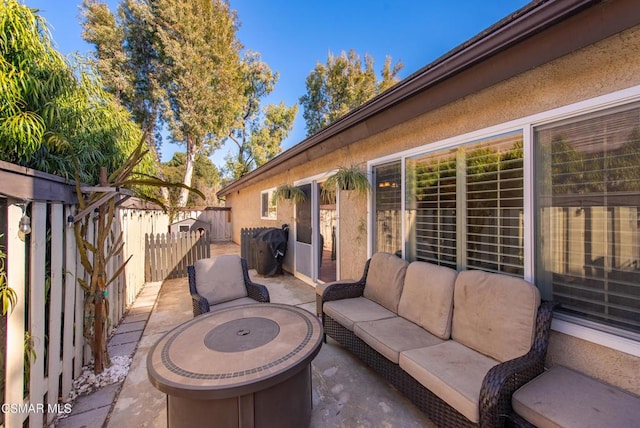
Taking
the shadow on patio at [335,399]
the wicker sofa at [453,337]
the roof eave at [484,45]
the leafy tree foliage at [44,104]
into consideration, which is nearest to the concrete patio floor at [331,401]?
the shadow on patio at [335,399]

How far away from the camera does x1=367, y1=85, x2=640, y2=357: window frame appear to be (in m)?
1.93

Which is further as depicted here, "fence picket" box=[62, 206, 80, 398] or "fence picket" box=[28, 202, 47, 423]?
"fence picket" box=[62, 206, 80, 398]

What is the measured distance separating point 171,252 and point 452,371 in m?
6.82

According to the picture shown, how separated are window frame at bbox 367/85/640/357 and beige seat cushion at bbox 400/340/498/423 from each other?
71cm

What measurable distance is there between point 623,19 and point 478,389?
2.56 m

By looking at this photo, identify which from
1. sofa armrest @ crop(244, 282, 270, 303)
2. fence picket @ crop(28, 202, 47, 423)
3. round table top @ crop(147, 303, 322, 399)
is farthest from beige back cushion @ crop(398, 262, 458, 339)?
fence picket @ crop(28, 202, 47, 423)

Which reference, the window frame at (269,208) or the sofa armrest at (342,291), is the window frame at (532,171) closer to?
the sofa armrest at (342,291)

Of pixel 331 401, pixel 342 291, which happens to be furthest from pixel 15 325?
pixel 342 291

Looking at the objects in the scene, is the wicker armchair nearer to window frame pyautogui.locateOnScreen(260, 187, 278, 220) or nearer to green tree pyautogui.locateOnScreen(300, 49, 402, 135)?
window frame pyautogui.locateOnScreen(260, 187, 278, 220)

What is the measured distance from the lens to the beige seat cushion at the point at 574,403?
154cm

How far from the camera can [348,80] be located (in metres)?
18.2

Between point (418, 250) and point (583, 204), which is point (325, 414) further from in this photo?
point (583, 204)

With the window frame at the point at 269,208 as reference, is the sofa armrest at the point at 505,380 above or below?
below

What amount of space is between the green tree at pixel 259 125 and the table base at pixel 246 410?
64.2 feet
